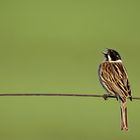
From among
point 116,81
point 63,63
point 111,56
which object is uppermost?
point 63,63

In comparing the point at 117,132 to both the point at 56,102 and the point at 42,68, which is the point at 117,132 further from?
the point at 42,68

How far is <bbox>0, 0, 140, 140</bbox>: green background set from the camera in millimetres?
11750

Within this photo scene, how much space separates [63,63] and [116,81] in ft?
17.5

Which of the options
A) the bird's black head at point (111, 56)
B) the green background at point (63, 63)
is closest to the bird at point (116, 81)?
the bird's black head at point (111, 56)

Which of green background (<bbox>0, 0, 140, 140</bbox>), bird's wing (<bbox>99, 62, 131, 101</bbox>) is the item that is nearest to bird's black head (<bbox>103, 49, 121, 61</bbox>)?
bird's wing (<bbox>99, 62, 131, 101</bbox>)

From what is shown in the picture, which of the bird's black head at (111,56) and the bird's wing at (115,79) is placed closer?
the bird's wing at (115,79)

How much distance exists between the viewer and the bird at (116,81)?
8.81 m

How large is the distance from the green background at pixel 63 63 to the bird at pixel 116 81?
5.96 ft

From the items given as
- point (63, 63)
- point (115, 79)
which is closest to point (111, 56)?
point (115, 79)

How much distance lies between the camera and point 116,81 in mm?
9156

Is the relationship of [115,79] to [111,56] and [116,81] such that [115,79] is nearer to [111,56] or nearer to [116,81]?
[116,81]

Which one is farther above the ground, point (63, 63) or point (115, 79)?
point (63, 63)

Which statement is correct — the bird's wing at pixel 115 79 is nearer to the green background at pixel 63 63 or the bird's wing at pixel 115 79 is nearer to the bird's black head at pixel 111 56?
the bird's black head at pixel 111 56

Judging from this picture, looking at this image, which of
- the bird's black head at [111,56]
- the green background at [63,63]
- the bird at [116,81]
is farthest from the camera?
the green background at [63,63]
